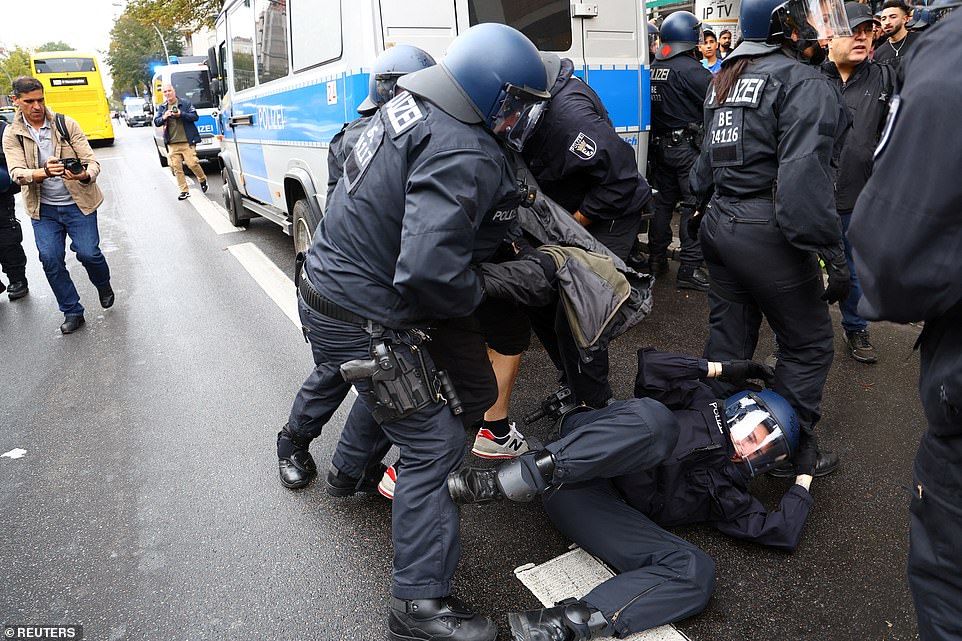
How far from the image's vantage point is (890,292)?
1.24 metres

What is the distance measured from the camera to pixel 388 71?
3176 millimetres

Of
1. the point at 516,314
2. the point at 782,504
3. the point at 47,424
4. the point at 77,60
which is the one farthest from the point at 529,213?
the point at 77,60

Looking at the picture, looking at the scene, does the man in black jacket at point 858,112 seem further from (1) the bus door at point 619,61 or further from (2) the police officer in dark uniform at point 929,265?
(2) the police officer in dark uniform at point 929,265

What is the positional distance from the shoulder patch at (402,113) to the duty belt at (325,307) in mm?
593

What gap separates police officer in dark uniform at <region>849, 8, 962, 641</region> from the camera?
1.13m

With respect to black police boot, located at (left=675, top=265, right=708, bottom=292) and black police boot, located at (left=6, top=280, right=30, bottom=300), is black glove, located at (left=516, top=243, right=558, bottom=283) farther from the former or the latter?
black police boot, located at (left=6, top=280, right=30, bottom=300)

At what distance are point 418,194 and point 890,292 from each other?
119 cm

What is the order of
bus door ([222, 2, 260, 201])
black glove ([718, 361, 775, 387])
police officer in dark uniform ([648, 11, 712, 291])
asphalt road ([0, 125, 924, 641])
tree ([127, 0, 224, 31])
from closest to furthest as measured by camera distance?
asphalt road ([0, 125, 924, 641]), black glove ([718, 361, 775, 387]), police officer in dark uniform ([648, 11, 712, 291]), bus door ([222, 2, 260, 201]), tree ([127, 0, 224, 31])

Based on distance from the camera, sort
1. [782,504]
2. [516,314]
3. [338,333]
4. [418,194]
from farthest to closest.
A: [516,314] < [782,504] < [338,333] < [418,194]

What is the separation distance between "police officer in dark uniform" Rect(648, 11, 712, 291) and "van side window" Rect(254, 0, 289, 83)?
310 centimetres

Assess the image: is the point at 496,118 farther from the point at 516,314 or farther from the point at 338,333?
the point at 516,314

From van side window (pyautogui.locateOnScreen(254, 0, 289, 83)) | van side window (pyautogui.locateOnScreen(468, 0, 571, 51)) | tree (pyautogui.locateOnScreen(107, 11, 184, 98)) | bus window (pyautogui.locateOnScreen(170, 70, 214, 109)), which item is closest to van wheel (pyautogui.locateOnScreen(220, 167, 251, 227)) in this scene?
van side window (pyautogui.locateOnScreen(254, 0, 289, 83))

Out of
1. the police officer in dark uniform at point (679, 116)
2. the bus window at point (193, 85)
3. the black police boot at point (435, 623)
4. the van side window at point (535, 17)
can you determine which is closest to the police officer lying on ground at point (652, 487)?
the black police boot at point (435, 623)

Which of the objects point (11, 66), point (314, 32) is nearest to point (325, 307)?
point (314, 32)
